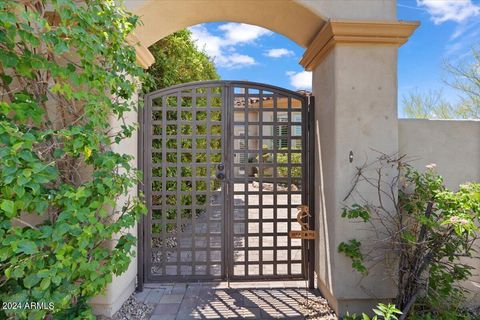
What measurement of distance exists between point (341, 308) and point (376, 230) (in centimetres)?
90

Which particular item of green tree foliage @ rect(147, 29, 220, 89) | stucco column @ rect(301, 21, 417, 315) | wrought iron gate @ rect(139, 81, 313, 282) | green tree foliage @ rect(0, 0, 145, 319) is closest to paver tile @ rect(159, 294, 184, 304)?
wrought iron gate @ rect(139, 81, 313, 282)

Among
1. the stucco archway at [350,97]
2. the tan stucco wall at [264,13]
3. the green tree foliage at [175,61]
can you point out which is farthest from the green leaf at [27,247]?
the green tree foliage at [175,61]

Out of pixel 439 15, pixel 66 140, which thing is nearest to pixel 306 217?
pixel 66 140

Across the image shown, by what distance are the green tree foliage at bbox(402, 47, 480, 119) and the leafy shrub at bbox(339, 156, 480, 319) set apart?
5254 mm

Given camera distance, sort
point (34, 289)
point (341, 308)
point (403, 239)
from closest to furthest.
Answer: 1. point (34, 289)
2. point (403, 239)
3. point (341, 308)

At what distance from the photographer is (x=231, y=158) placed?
3.65 meters

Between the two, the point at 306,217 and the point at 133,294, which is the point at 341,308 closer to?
the point at 306,217

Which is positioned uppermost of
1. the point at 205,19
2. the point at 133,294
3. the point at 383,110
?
the point at 205,19

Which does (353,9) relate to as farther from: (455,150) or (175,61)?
(175,61)

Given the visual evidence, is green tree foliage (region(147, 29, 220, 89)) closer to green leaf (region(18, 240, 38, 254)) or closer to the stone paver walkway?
the stone paver walkway

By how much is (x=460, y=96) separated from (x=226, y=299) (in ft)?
24.6

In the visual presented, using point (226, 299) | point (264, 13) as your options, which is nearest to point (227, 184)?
point (226, 299)

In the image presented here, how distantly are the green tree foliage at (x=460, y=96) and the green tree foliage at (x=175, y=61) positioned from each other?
6.01 meters

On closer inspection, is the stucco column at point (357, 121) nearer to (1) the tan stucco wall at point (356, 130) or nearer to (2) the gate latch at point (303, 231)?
(1) the tan stucco wall at point (356, 130)
